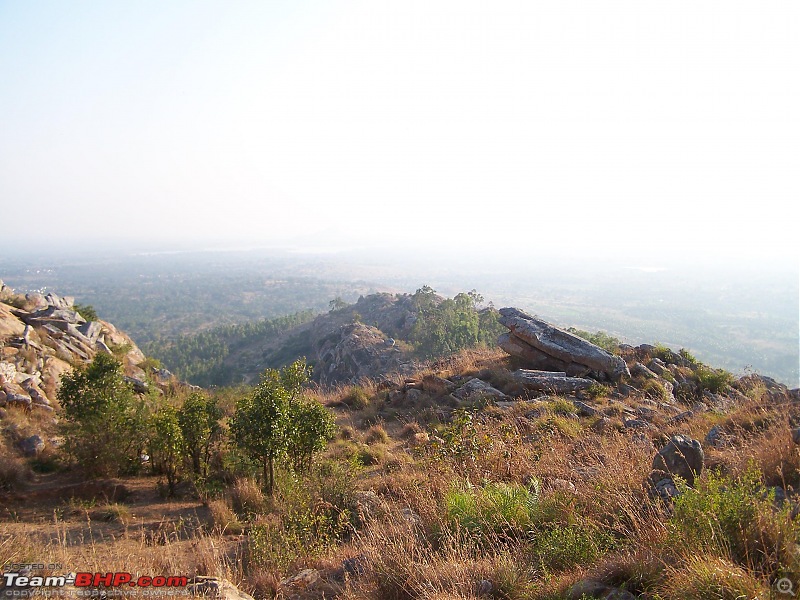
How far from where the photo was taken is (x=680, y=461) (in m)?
4.46

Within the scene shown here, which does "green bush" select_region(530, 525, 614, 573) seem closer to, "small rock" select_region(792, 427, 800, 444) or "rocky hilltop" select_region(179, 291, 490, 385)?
"small rock" select_region(792, 427, 800, 444)

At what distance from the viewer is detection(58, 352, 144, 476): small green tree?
779 centimetres

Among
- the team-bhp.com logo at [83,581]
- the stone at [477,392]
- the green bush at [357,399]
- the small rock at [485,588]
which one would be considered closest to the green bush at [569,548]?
the small rock at [485,588]

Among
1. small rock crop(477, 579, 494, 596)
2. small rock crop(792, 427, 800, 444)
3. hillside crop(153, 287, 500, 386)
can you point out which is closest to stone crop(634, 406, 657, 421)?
small rock crop(792, 427, 800, 444)

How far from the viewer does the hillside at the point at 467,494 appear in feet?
9.95

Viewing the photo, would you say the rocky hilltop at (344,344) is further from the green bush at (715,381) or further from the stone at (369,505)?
the stone at (369,505)

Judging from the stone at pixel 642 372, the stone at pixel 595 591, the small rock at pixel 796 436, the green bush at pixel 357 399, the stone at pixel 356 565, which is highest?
the small rock at pixel 796 436

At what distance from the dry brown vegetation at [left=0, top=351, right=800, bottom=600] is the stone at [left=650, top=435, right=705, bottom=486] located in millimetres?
228

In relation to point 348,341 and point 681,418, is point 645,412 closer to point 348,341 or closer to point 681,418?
point 681,418

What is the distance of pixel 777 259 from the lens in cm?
12725

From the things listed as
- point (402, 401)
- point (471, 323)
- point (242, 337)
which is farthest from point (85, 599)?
point (242, 337)

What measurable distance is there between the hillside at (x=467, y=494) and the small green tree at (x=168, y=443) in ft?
0.16

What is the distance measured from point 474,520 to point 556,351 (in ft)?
29.7

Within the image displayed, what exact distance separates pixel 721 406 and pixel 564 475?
8104 millimetres
